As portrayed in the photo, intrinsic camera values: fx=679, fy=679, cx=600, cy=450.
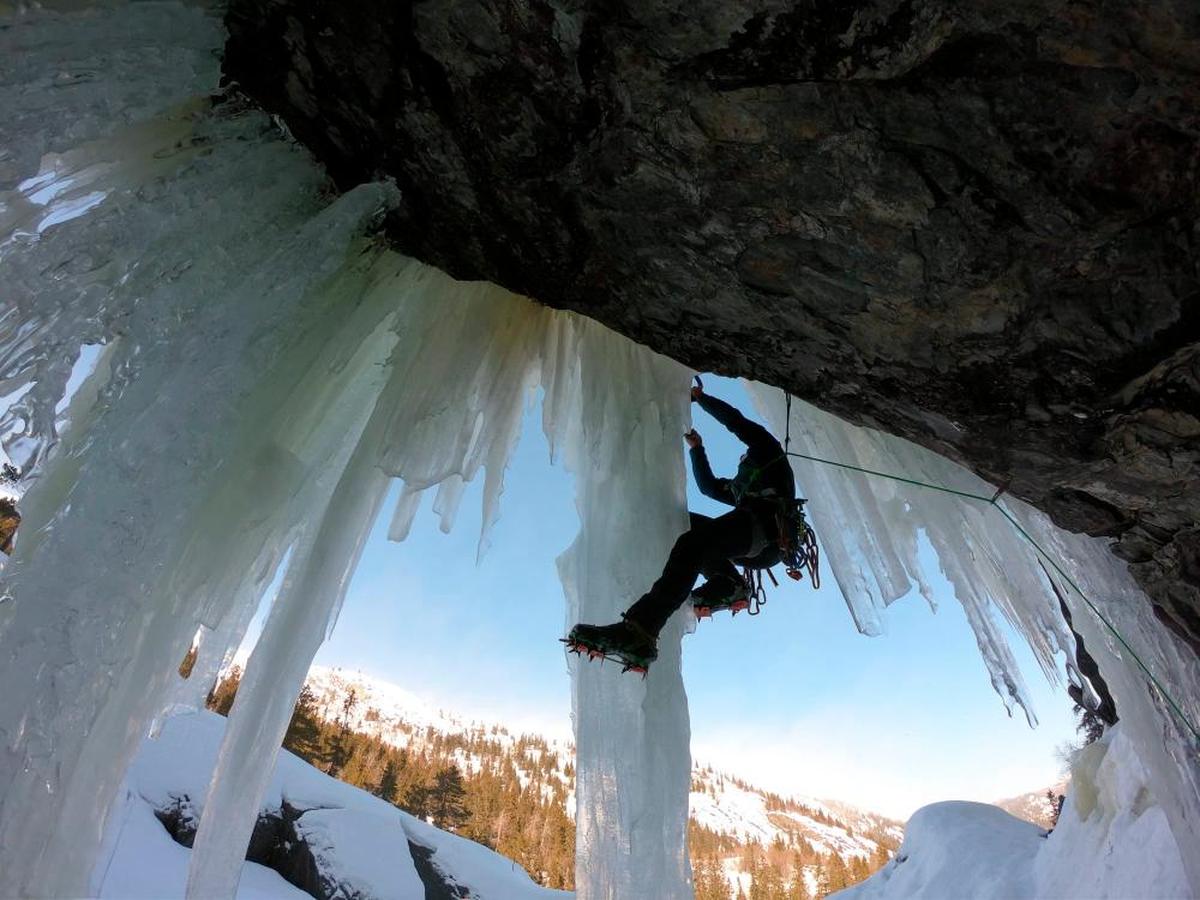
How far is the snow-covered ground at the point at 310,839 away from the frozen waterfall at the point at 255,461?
6.80 m

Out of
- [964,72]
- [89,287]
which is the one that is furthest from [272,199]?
[964,72]

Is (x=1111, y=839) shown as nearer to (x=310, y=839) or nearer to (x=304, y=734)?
(x=310, y=839)

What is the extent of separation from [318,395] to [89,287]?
859 mm

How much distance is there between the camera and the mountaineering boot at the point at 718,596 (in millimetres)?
3168

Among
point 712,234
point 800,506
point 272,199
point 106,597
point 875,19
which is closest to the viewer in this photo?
point 875,19

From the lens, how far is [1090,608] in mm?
2773

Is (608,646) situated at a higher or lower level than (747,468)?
lower

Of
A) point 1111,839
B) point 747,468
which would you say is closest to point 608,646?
point 747,468

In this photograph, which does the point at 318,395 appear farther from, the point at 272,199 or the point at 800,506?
the point at 800,506

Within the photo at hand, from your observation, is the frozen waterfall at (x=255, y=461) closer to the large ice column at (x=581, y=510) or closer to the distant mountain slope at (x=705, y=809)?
the large ice column at (x=581, y=510)

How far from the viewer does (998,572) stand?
10.7 feet

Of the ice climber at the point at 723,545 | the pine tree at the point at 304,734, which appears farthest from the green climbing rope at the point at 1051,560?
the pine tree at the point at 304,734

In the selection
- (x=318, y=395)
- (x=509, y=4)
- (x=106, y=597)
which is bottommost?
(x=106, y=597)

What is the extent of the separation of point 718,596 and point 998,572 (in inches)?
53.6
